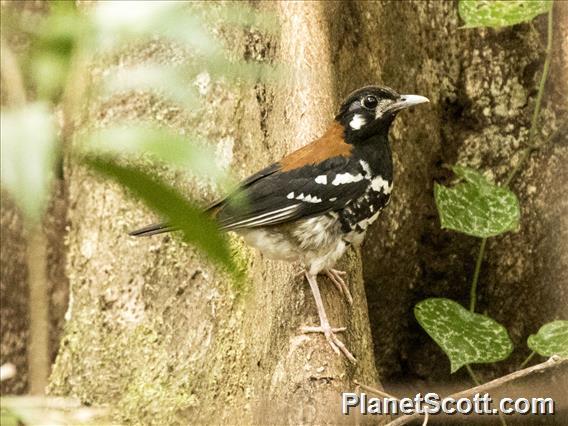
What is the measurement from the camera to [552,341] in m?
3.38

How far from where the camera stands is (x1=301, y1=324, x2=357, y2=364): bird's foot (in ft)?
9.30

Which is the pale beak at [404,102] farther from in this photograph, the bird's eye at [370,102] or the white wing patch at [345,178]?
the white wing patch at [345,178]

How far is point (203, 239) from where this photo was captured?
32.3 inches

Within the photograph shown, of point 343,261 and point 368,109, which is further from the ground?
point 368,109

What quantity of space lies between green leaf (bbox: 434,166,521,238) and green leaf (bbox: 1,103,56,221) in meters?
3.04

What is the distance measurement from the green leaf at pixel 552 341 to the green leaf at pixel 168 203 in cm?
281

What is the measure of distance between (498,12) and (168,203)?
10.6 ft

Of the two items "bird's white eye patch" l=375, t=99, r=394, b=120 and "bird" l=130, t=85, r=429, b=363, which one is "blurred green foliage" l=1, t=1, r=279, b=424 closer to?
"bird" l=130, t=85, r=429, b=363

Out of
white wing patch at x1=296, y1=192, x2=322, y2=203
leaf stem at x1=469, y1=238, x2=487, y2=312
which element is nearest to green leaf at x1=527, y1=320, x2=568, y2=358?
leaf stem at x1=469, y1=238, x2=487, y2=312

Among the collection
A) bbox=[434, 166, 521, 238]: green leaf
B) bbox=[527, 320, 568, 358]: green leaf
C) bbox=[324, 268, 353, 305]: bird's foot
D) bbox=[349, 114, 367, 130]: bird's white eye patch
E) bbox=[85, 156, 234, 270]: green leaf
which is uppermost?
bbox=[349, 114, 367, 130]: bird's white eye patch

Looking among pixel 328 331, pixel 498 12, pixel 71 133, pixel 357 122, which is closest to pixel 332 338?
pixel 328 331

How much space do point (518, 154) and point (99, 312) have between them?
2181 mm

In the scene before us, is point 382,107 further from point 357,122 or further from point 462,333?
point 462,333

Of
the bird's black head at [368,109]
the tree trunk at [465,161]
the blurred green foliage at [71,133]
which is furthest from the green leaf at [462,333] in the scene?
the blurred green foliage at [71,133]
